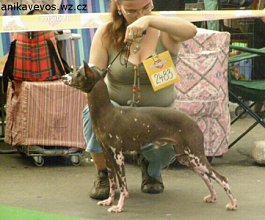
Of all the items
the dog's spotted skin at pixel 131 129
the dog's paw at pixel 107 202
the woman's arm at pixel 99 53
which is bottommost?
the dog's paw at pixel 107 202

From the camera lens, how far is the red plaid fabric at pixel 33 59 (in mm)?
5984

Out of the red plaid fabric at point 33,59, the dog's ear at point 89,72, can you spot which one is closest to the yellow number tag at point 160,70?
the dog's ear at point 89,72

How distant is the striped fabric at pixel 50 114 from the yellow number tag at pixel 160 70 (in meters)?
1.32

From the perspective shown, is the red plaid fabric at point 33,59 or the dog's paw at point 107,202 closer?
the dog's paw at point 107,202

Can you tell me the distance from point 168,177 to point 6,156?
4.92 feet

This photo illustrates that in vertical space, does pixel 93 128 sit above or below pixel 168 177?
above

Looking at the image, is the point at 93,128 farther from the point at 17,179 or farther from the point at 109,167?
the point at 17,179

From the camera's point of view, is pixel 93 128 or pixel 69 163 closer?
pixel 93 128

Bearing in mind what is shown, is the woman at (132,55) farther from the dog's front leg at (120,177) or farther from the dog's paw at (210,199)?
the dog's paw at (210,199)

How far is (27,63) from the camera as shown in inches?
236

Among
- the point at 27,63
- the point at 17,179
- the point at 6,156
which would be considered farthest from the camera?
the point at 6,156

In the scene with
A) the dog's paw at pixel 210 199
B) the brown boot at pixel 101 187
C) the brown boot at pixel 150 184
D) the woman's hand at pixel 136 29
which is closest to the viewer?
the woman's hand at pixel 136 29

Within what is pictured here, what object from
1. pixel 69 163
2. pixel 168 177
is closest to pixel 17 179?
pixel 69 163

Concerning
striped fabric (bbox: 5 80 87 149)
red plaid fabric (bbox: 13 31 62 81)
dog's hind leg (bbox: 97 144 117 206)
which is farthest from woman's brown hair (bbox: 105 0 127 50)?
red plaid fabric (bbox: 13 31 62 81)
